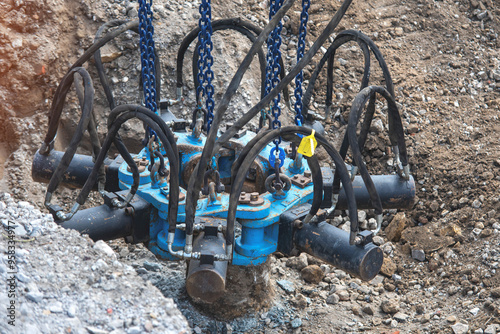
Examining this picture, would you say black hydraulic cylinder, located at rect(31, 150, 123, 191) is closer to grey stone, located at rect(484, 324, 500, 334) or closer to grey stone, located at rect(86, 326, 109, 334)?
grey stone, located at rect(86, 326, 109, 334)

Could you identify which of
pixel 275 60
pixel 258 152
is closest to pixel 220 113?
pixel 258 152

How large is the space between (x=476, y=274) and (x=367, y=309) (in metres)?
0.92

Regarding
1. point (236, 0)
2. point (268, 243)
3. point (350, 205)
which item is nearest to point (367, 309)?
point (268, 243)

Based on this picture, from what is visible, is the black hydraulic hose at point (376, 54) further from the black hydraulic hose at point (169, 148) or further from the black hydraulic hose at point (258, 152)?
the black hydraulic hose at point (169, 148)

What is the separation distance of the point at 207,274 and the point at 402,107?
366cm

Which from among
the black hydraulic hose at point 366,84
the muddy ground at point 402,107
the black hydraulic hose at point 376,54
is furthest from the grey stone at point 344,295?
the black hydraulic hose at point 376,54

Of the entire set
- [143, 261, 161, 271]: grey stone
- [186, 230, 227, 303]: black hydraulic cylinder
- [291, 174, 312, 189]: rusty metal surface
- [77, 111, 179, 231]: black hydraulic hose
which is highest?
[77, 111, 179, 231]: black hydraulic hose

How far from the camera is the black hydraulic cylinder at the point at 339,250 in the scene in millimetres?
3420

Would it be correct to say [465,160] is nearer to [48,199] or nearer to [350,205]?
[350,205]

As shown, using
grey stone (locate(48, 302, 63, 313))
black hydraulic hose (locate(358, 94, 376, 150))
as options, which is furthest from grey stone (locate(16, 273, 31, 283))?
black hydraulic hose (locate(358, 94, 376, 150))

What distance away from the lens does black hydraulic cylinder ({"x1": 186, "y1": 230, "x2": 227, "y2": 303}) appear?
330 cm

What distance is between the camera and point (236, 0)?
6793 mm

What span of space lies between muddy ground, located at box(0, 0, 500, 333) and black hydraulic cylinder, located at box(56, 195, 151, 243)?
4.30 ft

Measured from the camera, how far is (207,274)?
329 cm
